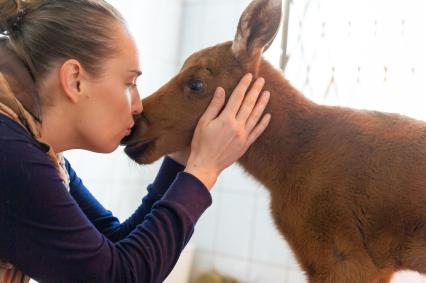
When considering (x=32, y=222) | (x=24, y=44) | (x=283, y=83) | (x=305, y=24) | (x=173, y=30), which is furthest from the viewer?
(x=173, y=30)

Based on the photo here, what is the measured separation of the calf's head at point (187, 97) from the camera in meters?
1.07

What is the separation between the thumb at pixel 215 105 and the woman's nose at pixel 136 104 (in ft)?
0.50

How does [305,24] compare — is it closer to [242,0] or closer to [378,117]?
[242,0]

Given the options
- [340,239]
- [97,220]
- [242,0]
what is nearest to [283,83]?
[340,239]

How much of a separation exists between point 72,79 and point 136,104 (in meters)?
0.22

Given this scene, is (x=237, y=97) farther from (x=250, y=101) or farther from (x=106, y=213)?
(x=106, y=213)

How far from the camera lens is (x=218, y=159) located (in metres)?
0.95

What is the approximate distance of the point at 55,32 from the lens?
0.80 m

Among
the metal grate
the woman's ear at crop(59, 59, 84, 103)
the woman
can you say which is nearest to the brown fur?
the woman

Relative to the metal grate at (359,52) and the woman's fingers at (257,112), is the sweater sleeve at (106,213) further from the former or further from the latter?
the metal grate at (359,52)

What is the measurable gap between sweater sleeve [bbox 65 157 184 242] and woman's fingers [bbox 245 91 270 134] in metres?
0.24

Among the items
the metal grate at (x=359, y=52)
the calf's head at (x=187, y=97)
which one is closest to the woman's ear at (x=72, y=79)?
the calf's head at (x=187, y=97)

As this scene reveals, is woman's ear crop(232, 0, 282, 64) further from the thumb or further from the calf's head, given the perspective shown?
the thumb

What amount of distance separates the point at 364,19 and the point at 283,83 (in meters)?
1.01
